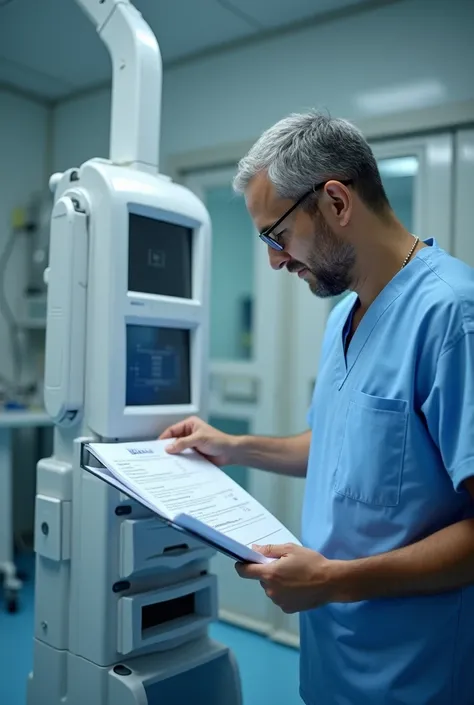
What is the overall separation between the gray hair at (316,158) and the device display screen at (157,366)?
473 mm

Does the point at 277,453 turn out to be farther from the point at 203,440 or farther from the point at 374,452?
the point at 374,452

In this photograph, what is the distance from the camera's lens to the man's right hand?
130 centimetres

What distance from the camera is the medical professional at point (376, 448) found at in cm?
89

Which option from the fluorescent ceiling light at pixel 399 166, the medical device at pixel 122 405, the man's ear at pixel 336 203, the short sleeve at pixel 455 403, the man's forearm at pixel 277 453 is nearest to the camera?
the short sleeve at pixel 455 403

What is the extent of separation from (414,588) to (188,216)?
926 mm

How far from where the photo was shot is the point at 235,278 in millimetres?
2852

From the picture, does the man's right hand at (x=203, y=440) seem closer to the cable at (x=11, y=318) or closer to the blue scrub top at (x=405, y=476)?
the blue scrub top at (x=405, y=476)

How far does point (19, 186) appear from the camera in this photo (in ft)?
11.4

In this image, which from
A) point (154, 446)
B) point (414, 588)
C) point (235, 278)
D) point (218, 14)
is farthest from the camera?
point (235, 278)

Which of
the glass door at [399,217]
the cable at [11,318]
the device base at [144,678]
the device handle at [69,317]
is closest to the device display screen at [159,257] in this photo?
the device handle at [69,317]

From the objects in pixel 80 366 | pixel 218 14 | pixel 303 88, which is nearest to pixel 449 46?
pixel 303 88

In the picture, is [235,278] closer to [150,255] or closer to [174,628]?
[150,255]

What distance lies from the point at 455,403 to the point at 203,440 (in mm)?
591

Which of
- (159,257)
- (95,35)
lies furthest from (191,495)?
(95,35)
